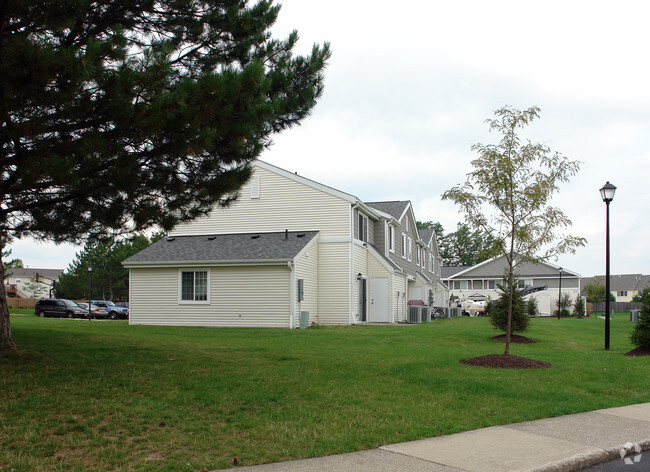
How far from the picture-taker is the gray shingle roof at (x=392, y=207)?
33016 millimetres

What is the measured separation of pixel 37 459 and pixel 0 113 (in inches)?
163

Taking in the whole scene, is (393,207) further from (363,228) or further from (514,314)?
(514,314)

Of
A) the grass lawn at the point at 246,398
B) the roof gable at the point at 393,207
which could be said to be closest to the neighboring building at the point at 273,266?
the roof gable at the point at 393,207

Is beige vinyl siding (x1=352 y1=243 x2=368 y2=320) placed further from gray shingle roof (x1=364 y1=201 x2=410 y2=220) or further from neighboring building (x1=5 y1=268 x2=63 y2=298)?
neighboring building (x1=5 y1=268 x2=63 y2=298)

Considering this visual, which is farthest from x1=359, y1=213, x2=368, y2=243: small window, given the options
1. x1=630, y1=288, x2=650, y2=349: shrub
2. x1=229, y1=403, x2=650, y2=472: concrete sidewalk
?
x1=229, y1=403, x2=650, y2=472: concrete sidewalk

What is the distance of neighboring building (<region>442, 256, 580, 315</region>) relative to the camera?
169ft

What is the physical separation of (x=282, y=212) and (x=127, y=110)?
61.5 feet

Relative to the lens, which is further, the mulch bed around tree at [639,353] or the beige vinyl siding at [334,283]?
the beige vinyl siding at [334,283]

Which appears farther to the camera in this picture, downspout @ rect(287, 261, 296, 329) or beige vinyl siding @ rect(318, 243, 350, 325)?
beige vinyl siding @ rect(318, 243, 350, 325)

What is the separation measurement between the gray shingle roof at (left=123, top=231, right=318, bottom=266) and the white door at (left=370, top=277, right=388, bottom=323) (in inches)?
178

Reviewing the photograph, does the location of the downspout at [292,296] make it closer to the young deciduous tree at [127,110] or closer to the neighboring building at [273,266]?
the neighboring building at [273,266]

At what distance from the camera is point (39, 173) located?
22.1 feet

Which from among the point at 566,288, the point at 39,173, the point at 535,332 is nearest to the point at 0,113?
the point at 39,173

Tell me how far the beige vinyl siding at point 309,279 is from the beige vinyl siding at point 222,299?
0.84 metres
